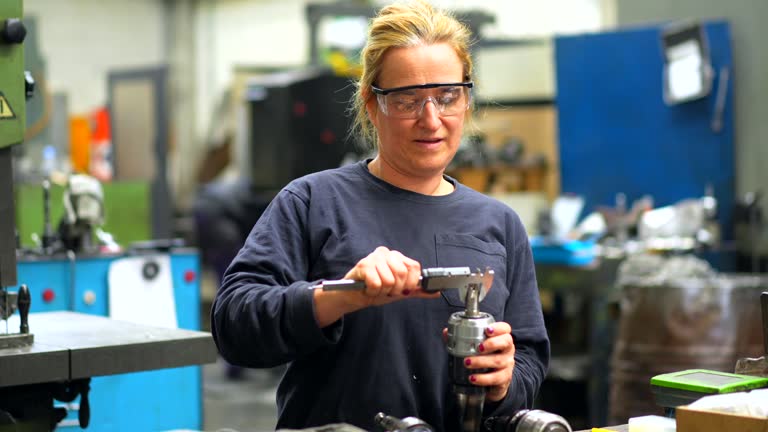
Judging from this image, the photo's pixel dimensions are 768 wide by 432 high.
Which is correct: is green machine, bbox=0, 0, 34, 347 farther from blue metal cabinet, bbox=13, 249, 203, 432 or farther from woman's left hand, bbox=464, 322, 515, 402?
blue metal cabinet, bbox=13, 249, 203, 432

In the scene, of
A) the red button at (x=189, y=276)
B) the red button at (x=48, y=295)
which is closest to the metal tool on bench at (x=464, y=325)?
the red button at (x=48, y=295)

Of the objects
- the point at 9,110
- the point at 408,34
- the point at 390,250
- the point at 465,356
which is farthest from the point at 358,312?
the point at 9,110

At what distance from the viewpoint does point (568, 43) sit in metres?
4.89

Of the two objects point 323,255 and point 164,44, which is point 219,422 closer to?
point 323,255

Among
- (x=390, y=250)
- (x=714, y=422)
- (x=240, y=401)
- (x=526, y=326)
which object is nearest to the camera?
(x=714, y=422)

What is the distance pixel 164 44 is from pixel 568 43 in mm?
6243

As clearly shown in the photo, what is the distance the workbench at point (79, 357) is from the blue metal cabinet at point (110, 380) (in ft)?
3.43

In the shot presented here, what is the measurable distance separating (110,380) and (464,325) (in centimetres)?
194

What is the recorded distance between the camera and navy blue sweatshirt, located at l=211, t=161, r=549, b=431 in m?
1.45

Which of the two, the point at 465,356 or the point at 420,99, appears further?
the point at 420,99

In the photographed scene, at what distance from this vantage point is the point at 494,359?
1332mm

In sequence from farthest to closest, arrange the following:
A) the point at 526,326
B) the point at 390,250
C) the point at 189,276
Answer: the point at 189,276 < the point at 526,326 < the point at 390,250

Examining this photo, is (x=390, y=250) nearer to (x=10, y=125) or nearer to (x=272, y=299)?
(x=272, y=299)

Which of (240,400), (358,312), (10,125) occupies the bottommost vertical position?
(240,400)
